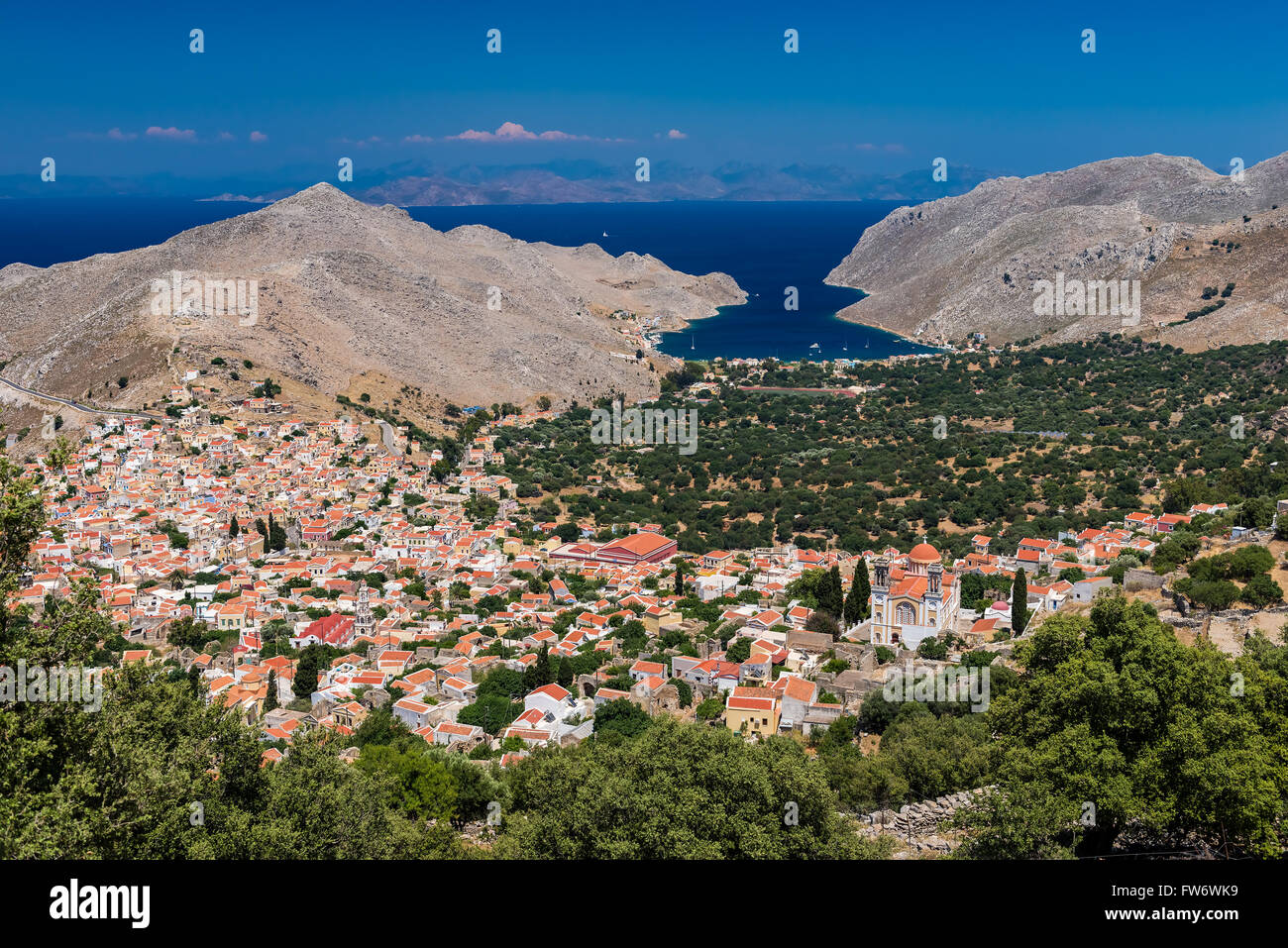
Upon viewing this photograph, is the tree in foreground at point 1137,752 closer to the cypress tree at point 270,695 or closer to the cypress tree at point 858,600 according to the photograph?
the cypress tree at point 858,600

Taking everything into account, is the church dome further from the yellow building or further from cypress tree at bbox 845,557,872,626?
the yellow building

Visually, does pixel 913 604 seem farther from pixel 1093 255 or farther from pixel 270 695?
pixel 1093 255

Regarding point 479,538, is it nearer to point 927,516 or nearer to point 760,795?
point 927,516

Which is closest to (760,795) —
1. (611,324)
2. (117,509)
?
(117,509)

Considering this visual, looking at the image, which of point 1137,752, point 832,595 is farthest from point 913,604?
point 1137,752

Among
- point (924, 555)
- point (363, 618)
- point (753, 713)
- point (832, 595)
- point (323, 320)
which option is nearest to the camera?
point (753, 713)

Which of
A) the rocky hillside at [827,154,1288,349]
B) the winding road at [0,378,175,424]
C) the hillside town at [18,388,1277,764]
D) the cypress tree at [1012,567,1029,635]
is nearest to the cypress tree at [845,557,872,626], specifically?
the hillside town at [18,388,1277,764]
